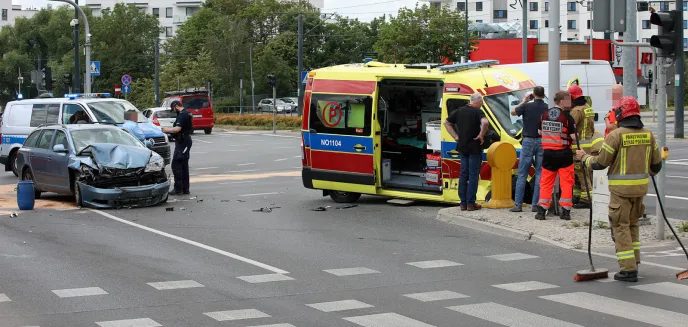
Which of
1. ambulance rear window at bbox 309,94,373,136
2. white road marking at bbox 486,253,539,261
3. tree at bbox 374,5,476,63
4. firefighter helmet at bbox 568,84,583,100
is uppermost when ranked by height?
tree at bbox 374,5,476,63

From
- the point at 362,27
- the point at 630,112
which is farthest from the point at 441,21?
the point at 630,112

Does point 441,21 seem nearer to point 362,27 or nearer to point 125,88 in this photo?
point 125,88

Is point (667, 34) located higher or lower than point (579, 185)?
Result: higher

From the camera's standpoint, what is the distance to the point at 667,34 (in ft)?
39.1

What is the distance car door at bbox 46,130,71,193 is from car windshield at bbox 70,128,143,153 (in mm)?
217

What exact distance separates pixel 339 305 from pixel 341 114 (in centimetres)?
852

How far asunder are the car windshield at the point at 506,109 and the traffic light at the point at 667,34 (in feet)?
13.1

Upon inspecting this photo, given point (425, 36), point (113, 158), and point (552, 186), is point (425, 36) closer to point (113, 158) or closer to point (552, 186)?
point (113, 158)

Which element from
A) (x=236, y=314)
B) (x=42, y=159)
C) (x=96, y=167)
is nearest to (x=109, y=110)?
(x=42, y=159)

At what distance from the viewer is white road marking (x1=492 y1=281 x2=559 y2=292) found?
9.60 metres

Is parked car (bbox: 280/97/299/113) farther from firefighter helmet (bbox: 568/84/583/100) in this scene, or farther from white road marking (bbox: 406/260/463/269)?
white road marking (bbox: 406/260/463/269)

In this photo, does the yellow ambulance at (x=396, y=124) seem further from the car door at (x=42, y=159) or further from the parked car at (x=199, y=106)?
the parked car at (x=199, y=106)

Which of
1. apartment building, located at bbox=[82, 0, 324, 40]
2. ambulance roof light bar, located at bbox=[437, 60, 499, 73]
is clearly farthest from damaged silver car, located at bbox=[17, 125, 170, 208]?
apartment building, located at bbox=[82, 0, 324, 40]

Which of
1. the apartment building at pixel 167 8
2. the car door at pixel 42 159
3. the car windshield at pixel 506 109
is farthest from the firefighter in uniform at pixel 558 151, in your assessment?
the apartment building at pixel 167 8
